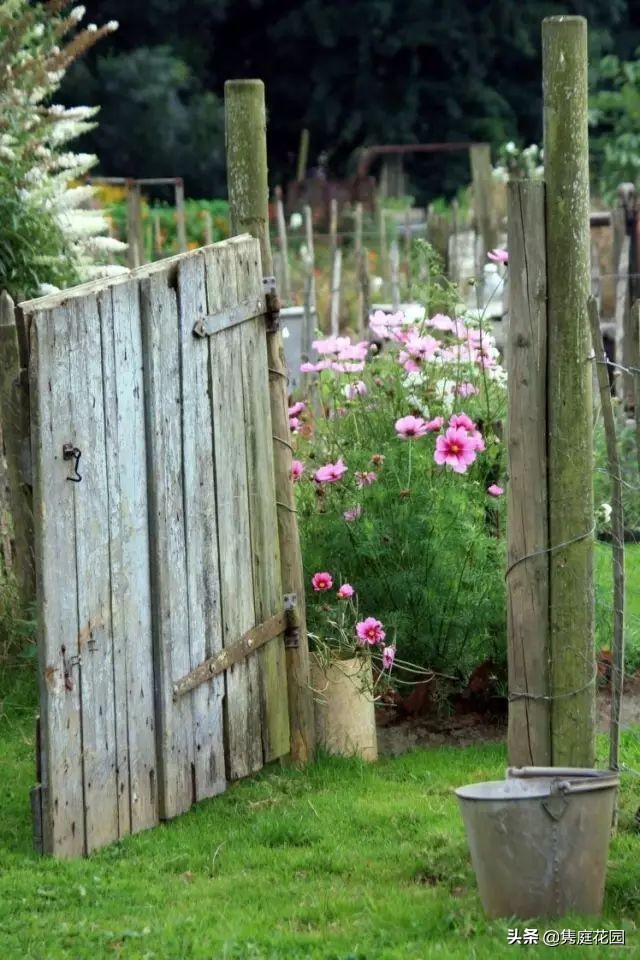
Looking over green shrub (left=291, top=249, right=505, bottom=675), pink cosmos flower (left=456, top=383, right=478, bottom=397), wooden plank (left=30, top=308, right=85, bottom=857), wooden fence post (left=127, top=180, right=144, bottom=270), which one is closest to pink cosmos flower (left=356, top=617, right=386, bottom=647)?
green shrub (left=291, top=249, right=505, bottom=675)

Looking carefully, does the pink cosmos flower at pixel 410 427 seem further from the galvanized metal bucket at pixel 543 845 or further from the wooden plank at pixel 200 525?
the galvanized metal bucket at pixel 543 845

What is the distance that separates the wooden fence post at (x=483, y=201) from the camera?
12953 millimetres

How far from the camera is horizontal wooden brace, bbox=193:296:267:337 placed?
5.21m

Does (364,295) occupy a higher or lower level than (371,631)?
higher

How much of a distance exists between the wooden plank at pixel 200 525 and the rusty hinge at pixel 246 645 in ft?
0.11

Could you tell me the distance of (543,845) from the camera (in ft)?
13.0

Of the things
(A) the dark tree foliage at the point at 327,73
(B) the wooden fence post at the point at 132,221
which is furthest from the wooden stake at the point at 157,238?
(A) the dark tree foliage at the point at 327,73

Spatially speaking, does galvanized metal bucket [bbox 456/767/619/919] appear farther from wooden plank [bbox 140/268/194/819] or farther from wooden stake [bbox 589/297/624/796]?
wooden plank [bbox 140/268/194/819]

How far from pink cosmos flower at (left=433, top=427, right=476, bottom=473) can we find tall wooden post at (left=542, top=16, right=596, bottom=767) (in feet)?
4.34

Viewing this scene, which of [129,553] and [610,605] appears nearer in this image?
[129,553]

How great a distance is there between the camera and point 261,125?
18.2 feet

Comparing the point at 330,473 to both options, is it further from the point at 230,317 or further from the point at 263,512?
the point at 230,317

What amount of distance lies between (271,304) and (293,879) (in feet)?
6.62

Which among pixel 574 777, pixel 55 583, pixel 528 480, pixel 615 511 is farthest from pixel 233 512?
pixel 574 777
